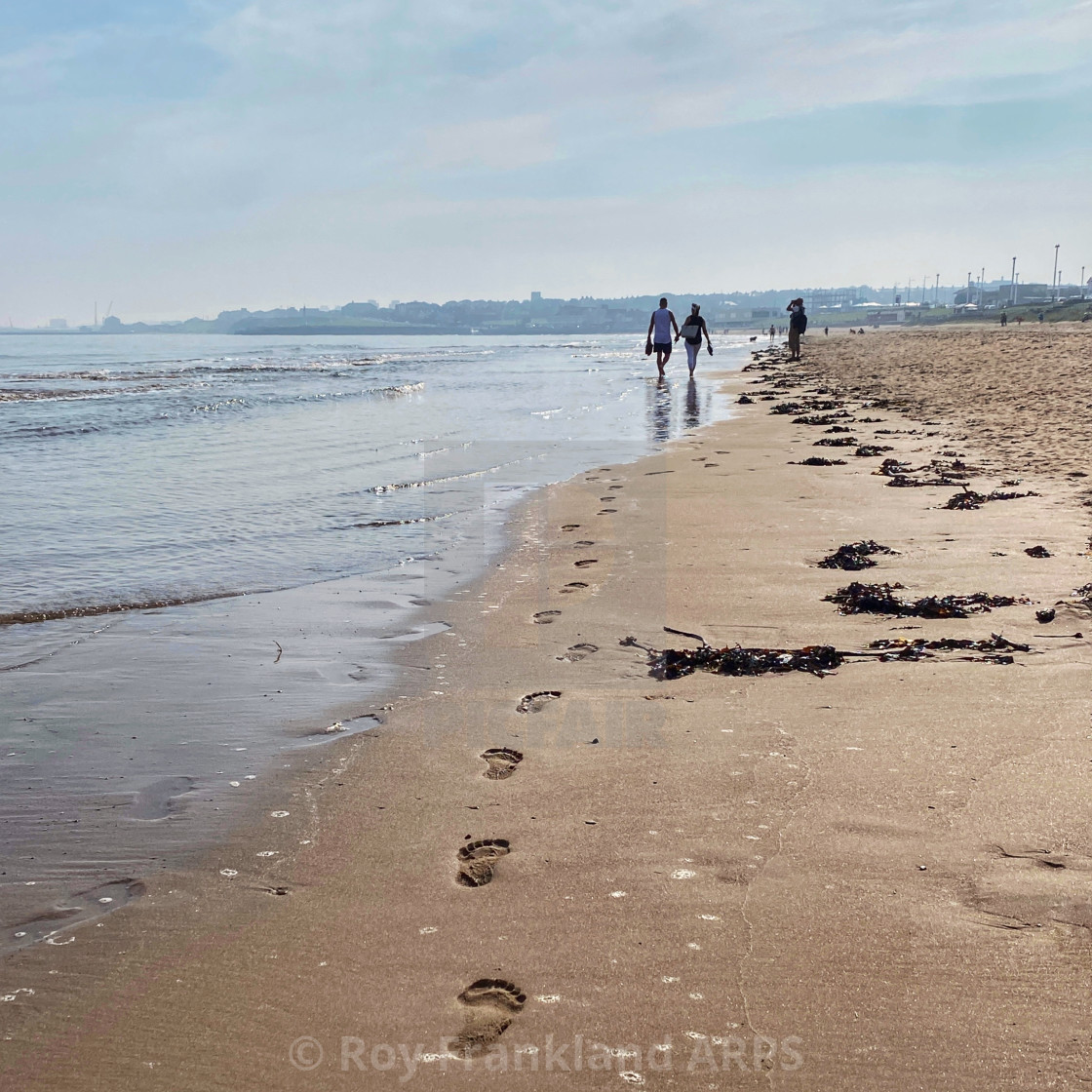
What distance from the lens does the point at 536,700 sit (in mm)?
3646

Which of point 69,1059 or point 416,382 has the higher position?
point 416,382

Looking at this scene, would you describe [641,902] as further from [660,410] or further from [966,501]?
[660,410]

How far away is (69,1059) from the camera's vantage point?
1801 mm

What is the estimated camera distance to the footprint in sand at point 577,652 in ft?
13.4

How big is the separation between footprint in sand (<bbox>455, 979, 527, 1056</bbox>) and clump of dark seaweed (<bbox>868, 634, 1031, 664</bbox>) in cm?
239

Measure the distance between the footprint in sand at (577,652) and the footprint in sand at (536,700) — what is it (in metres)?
0.38

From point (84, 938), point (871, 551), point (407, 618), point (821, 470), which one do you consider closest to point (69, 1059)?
point (84, 938)

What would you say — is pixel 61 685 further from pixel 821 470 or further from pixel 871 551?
pixel 821 470

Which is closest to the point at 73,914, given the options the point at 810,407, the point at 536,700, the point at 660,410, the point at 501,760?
the point at 501,760

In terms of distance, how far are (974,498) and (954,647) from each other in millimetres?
3306

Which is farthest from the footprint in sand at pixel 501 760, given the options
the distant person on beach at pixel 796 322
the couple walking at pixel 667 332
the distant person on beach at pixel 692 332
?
the distant person on beach at pixel 796 322

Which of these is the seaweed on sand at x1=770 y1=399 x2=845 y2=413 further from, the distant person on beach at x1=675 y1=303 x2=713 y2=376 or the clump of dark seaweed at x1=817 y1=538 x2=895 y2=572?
the clump of dark seaweed at x1=817 y1=538 x2=895 y2=572

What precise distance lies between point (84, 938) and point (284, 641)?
245 cm

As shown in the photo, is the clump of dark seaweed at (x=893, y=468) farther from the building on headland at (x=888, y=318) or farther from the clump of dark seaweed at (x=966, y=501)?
the building on headland at (x=888, y=318)
